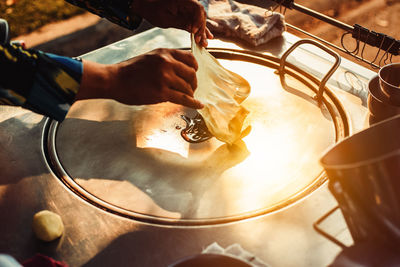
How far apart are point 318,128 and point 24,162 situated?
954 mm

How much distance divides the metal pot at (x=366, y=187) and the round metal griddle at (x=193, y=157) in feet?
0.95

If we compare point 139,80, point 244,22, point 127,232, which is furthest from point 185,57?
point 244,22

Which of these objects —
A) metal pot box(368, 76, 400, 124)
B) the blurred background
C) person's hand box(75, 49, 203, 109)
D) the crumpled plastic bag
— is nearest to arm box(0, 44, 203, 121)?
person's hand box(75, 49, 203, 109)

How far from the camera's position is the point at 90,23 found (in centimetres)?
336

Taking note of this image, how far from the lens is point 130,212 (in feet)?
3.41

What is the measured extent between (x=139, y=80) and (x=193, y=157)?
12.6 inches

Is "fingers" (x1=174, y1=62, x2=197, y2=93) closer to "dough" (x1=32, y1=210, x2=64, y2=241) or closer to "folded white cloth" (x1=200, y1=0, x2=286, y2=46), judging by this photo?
"dough" (x1=32, y1=210, x2=64, y2=241)

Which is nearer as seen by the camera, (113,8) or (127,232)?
(127,232)

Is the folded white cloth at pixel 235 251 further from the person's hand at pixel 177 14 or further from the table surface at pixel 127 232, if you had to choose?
the person's hand at pixel 177 14

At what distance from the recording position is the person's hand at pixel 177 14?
4.22 feet

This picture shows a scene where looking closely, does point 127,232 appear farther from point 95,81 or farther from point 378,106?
point 378,106

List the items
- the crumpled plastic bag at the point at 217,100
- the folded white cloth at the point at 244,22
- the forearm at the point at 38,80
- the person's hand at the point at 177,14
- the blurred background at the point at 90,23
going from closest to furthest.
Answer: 1. the forearm at the point at 38,80
2. the crumpled plastic bag at the point at 217,100
3. the person's hand at the point at 177,14
4. the folded white cloth at the point at 244,22
5. the blurred background at the point at 90,23

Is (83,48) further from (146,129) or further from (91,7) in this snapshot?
(146,129)

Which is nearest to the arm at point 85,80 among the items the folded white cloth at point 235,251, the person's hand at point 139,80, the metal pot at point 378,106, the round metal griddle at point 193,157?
the person's hand at point 139,80
